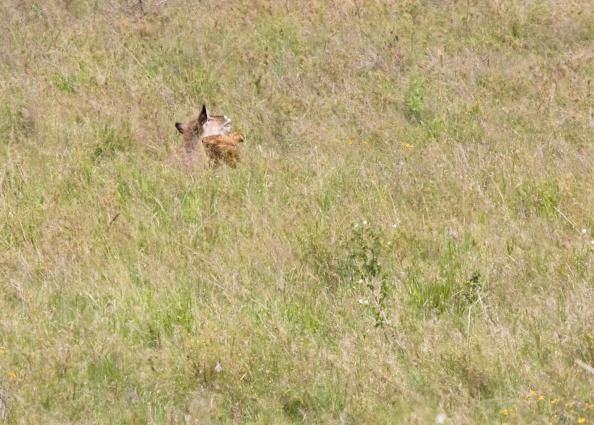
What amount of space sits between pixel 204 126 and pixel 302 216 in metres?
1.93

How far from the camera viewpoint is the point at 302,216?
5.94m

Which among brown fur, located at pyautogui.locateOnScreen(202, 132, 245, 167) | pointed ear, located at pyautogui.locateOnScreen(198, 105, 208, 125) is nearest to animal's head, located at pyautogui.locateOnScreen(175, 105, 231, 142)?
pointed ear, located at pyautogui.locateOnScreen(198, 105, 208, 125)

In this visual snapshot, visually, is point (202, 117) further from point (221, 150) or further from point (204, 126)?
point (221, 150)

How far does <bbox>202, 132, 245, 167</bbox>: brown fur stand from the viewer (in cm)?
724

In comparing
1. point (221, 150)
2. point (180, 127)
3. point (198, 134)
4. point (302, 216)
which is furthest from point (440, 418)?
point (180, 127)

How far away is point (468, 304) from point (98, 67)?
222 inches

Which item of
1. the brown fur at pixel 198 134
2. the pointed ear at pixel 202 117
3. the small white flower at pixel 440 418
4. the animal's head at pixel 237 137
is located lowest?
the animal's head at pixel 237 137

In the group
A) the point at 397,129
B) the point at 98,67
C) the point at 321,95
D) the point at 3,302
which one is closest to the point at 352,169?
the point at 397,129

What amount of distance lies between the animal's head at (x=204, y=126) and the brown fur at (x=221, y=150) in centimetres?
11

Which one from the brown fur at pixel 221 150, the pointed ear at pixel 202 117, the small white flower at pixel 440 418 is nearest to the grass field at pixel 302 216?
the small white flower at pixel 440 418

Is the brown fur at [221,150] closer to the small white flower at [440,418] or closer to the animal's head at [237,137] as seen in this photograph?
the animal's head at [237,137]

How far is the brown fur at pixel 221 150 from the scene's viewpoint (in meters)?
7.24

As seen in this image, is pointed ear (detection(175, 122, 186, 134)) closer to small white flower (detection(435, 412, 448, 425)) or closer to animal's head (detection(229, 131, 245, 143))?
animal's head (detection(229, 131, 245, 143))

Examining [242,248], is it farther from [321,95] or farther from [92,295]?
[321,95]
